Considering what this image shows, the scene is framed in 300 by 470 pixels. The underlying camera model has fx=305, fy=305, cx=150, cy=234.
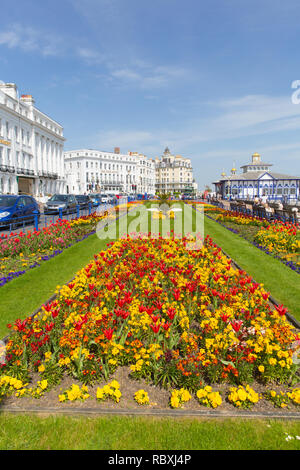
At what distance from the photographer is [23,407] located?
126 inches

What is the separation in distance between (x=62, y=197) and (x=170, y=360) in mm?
24134

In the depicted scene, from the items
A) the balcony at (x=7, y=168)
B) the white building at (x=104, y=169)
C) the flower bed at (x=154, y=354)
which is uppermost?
the white building at (x=104, y=169)

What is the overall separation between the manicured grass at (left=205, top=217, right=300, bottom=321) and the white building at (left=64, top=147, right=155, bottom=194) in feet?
304

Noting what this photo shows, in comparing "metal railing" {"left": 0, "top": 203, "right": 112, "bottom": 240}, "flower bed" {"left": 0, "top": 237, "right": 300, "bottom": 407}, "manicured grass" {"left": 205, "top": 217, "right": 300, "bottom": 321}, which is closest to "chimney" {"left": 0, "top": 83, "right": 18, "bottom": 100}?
"metal railing" {"left": 0, "top": 203, "right": 112, "bottom": 240}

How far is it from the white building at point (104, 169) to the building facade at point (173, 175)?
2947cm

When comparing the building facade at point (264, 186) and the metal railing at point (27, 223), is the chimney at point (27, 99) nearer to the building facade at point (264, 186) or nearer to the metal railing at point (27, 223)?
the building facade at point (264, 186)

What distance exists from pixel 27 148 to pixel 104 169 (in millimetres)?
71615

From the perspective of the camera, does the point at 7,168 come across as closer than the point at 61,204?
No

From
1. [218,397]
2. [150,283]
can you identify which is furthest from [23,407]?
[150,283]

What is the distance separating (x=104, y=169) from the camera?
401 feet

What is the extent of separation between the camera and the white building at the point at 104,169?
115 meters

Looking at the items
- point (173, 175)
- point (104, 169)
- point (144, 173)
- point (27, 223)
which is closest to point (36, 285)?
point (27, 223)

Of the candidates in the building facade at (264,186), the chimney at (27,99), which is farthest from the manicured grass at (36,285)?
the chimney at (27,99)

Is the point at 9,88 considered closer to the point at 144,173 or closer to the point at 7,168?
the point at 7,168
